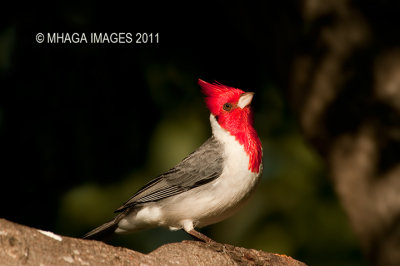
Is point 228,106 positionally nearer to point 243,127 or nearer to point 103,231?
point 243,127

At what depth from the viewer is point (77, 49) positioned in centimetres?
598

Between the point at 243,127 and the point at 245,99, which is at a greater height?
the point at 245,99

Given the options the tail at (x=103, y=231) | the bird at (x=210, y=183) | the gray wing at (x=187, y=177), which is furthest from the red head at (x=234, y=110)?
the tail at (x=103, y=231)

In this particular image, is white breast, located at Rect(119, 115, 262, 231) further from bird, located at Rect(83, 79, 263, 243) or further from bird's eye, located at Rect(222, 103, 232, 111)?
bird's eye, located at Rect(222, 103, 232, 111)

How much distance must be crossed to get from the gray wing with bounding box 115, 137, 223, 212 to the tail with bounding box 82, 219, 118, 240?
16 cm

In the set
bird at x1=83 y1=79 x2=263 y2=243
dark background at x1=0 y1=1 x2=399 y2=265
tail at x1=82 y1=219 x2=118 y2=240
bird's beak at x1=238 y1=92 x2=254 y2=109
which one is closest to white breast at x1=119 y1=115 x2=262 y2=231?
bird at x1=83 y1=79 x2=263 y2=243

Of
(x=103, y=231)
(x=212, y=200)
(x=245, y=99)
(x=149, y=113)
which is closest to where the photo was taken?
(x=212, y=200)

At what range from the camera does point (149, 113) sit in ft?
20.1

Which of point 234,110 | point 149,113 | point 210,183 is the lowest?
point 210,183

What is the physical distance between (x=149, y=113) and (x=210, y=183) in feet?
5.60

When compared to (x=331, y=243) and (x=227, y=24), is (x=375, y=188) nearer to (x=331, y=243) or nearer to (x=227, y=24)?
(x=331, y=243)

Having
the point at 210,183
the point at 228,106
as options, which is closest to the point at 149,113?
the point at 228,106

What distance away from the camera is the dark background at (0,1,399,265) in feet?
18.9

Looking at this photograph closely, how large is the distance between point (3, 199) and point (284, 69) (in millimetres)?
2679
